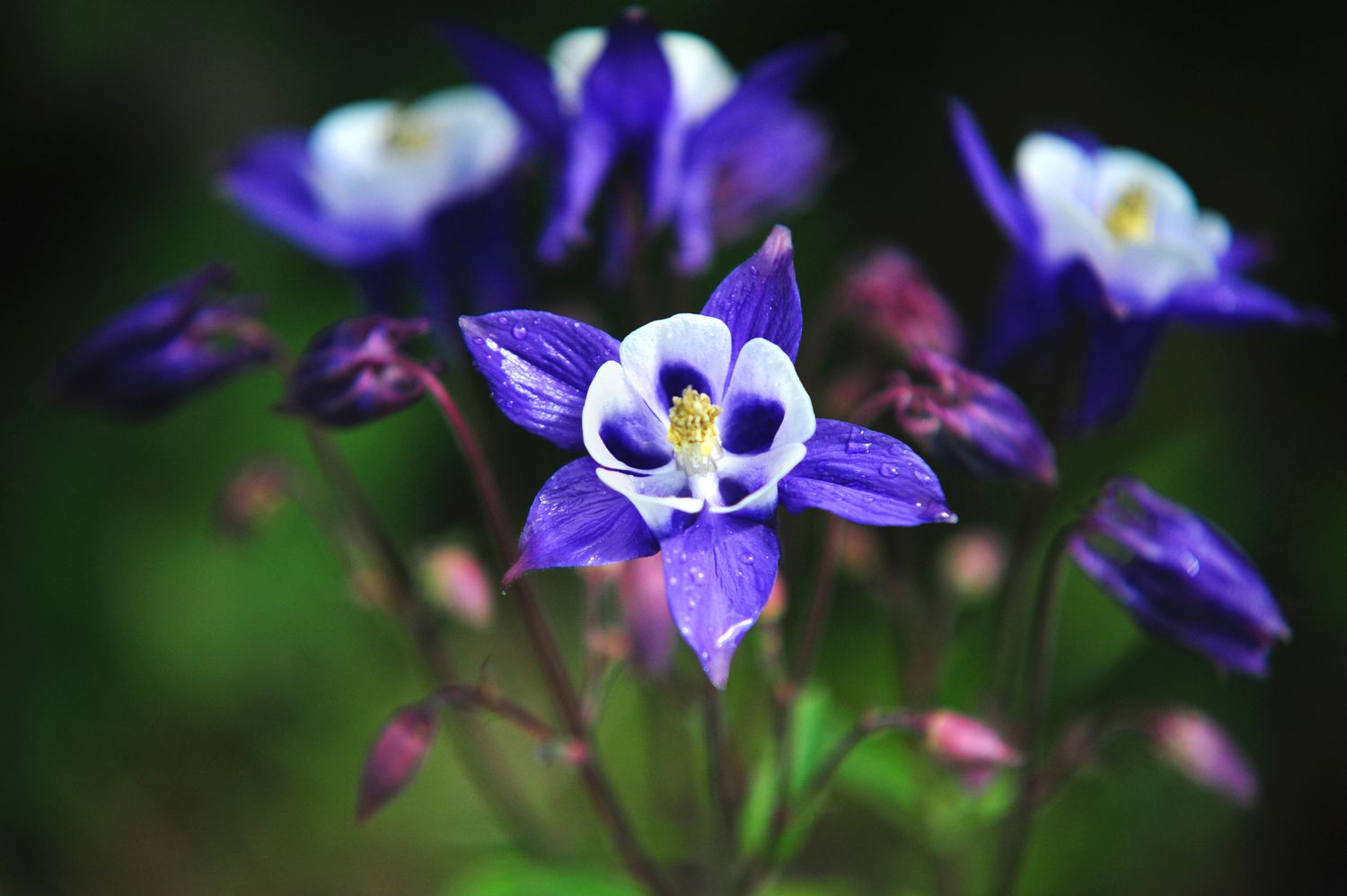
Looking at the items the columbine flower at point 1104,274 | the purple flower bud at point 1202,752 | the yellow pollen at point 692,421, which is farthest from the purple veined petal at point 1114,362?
the yellow pollen at point 692,421

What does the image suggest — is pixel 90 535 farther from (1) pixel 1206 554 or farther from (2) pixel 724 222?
(1) pixel 1206 554

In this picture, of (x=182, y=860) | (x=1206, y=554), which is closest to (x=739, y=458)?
(x=1206, y=554)

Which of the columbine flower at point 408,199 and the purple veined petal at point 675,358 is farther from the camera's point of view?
the columbine flower at point 408,199

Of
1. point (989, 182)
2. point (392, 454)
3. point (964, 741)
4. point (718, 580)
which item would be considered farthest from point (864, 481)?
point (392, 454)

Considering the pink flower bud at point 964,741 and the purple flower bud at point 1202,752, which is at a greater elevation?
the pink flower bud at point 964,741

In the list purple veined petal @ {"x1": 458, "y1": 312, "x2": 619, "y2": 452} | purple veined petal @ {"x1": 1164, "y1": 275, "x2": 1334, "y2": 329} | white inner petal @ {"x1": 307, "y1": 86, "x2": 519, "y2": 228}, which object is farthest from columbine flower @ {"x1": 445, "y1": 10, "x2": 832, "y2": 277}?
purple veined petal @ {"x1": 1164, "y1": 275, "x2": 1334, "y2": 329}

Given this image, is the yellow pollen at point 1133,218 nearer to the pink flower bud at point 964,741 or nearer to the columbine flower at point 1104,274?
the columbine flower at point 1104,274

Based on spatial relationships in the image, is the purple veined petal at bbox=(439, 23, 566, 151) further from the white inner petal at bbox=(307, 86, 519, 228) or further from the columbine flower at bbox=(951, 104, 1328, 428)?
the columbine flower at bbox=(951, 104, 1328, 428)
